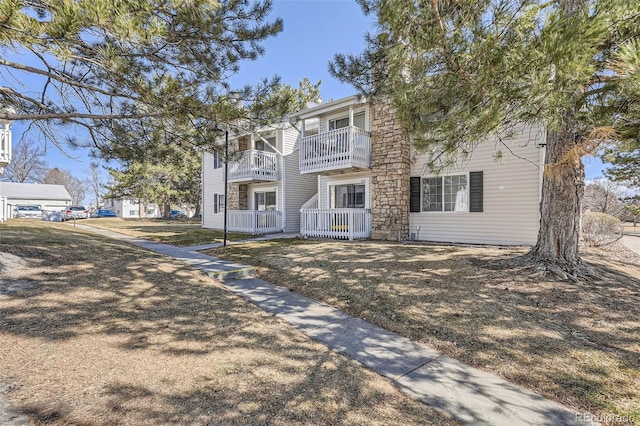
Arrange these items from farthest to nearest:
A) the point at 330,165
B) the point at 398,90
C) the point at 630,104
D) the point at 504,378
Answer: the point at 330,165
the point at 398,90
the point at 630,104
the point at 504,378

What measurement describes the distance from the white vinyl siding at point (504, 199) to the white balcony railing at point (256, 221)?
25.5ft

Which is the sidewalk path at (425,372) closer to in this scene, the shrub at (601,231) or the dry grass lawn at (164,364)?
the dry grass lawn at (164,364)

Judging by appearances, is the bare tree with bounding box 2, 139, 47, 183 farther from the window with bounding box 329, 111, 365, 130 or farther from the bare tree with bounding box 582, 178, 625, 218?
the bare tree with bounding box 582, 178, 625, 218

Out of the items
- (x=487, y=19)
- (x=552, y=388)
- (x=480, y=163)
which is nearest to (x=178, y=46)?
(x=487, y=19)

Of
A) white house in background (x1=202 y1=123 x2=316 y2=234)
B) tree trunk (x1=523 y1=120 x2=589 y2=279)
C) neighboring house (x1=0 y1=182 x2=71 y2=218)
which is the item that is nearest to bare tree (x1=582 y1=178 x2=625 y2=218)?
tree trunk (x1=523 y1=120 x2=589 y2=279)

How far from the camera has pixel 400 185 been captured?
11.1 m

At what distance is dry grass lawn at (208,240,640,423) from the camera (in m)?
3.16

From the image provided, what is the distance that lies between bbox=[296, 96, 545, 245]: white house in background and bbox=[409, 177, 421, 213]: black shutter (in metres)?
0.04

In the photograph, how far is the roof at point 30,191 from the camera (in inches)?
1412

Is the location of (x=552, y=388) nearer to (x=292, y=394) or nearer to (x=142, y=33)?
(x=292, y=394)

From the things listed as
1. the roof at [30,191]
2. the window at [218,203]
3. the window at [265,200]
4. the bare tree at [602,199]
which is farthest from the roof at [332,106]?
the roof at [30,191]

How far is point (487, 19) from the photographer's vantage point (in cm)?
353

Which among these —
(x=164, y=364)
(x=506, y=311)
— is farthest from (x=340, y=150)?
(x=164, y=364)

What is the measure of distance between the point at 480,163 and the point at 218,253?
8.76 m
